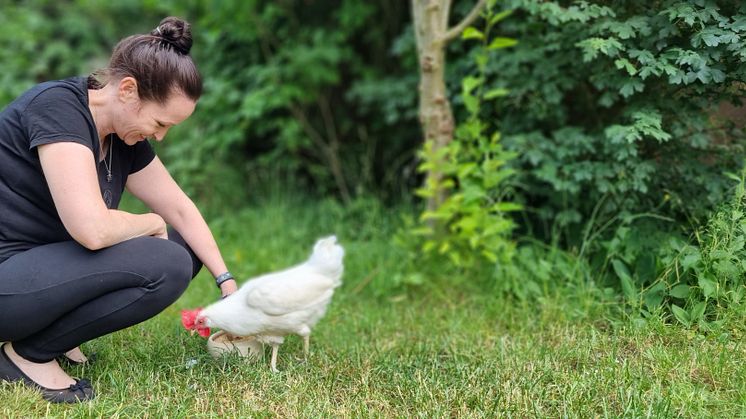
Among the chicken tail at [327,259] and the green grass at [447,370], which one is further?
the chicken tail at [327,259]

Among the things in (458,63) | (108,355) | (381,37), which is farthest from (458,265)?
(381,37)

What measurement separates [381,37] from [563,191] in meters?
2.28

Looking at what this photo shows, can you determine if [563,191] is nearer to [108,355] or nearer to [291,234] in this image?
[291,234]

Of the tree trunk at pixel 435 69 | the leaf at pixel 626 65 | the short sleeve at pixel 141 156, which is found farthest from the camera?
the tree trunk at pixel 435 69

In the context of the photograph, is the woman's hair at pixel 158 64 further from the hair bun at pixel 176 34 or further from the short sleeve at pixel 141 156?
the short sleeve at pixel 141 156

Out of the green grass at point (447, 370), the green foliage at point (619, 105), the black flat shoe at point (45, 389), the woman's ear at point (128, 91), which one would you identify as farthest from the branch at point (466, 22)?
the black flat shoe at point (45, 389)

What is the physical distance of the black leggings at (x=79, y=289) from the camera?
211 centimetres

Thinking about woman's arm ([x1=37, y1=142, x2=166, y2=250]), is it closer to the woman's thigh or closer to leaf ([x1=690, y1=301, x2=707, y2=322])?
the woman's thigh

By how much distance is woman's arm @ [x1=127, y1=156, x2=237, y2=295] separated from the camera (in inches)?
100

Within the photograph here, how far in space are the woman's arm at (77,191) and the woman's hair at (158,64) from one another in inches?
10.9

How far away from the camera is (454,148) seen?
11.9 ft

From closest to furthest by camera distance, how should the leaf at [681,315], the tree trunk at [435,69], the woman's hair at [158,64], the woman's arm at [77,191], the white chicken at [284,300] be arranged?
the woman's arm at [77,191] < the woman's hair at [158,64] < the white chicken at [284,300] < the leaf at [681,315] < the tree trunk at [435,69]

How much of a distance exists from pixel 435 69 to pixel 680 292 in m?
1.70

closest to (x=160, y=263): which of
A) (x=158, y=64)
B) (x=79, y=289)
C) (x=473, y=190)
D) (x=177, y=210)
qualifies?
(x=79, y=289)
